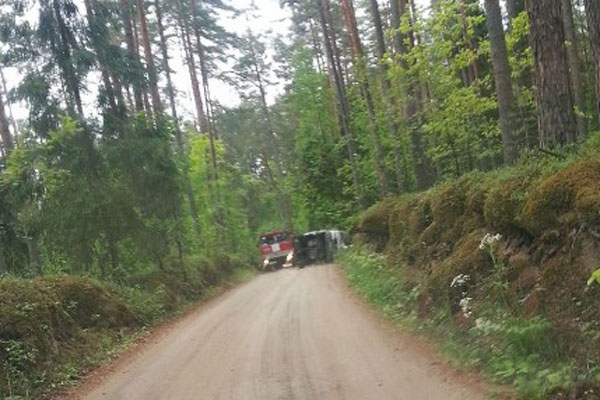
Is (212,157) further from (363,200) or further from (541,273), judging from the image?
(541,273)

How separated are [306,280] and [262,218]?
30719mm

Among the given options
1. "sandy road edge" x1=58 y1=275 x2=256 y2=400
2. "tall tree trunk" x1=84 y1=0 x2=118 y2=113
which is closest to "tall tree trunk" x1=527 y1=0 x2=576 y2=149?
"sandy road edge" x1=58 y1=275 x2=256 y2=400

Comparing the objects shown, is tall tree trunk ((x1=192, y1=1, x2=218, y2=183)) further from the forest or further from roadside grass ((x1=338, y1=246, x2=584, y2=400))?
roadside grass ((x1=338, y1=246, x2=584, y2=400))

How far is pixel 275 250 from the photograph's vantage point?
33.6 m

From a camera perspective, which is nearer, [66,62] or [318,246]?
[66,62]

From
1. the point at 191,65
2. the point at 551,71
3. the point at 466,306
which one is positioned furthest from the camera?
the point at 191,65

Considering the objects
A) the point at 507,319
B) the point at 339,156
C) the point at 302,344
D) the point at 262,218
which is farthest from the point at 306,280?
the point at 262,218

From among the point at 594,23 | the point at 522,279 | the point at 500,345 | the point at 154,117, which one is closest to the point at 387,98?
the point at 154,117

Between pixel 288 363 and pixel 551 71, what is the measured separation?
5.86 meters

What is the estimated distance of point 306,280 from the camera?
69.8 feet

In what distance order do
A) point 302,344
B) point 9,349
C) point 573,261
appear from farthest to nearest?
point 302,344 → point 9,349 → point 573,261

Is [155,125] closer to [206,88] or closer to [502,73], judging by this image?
[502,73]

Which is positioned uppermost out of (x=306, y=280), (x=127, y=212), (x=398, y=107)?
(x=398, y=107)

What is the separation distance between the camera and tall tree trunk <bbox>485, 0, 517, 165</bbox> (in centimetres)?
1172
